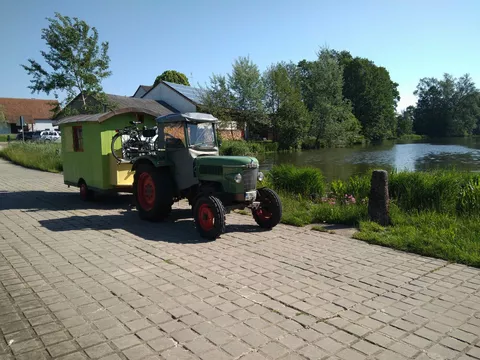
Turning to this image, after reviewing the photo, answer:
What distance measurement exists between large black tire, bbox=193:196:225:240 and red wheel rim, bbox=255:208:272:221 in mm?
1216

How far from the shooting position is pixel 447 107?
8588cm

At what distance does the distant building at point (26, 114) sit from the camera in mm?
60812

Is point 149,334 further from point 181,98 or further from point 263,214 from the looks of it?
point 181,98

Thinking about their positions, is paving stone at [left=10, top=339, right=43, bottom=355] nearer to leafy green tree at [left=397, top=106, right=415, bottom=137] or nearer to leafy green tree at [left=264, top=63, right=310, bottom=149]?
leafy green tree at [left=264, top=63, right=310, bottom=149]

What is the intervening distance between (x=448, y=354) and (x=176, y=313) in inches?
94.5

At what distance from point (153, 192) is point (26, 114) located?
6426cm

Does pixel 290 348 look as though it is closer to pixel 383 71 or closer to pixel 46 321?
pixel 46 321

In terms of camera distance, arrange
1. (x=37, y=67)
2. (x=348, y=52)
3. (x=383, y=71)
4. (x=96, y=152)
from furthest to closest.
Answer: (x=348, y=52) < (x=383, y=71) < (x=37, y=67) < (x=96, y=152)

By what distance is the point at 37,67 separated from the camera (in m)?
22.8

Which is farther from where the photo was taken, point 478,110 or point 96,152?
point 478,110

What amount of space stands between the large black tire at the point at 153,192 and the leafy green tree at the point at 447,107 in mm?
88057

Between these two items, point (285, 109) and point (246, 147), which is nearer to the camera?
point (246, 147)

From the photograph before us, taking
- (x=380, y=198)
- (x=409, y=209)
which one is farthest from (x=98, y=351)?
(x=409, y=209)

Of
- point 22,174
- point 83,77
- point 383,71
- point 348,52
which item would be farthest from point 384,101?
point 22,174
